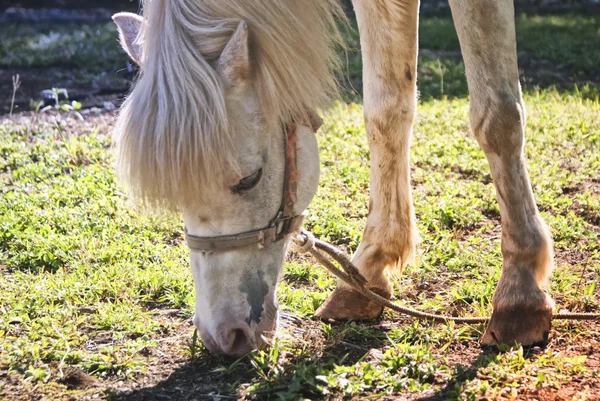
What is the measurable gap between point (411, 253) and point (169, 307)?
999 millimetres

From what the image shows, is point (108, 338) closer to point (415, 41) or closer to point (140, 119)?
point (140, 119)

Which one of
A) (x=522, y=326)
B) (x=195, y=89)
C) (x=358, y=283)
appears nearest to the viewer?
(x=195, y=89)

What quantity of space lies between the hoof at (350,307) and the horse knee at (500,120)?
0.73 m

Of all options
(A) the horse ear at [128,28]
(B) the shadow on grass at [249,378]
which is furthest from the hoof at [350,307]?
(A) the horse ear at [128,28]

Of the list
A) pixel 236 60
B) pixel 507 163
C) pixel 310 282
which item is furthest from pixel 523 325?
pixel 236 60

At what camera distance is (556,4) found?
10914 mm

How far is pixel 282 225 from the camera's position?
247cm

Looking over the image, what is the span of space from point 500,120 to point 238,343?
1.17 metres

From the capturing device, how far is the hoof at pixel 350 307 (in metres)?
2.90

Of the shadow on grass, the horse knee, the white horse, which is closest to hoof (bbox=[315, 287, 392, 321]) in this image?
the white horse

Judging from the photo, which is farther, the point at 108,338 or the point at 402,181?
the point at 402,181

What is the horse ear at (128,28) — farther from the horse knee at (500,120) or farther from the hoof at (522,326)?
the hoof at (522,326)

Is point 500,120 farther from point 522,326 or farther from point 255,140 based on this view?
point 255,140

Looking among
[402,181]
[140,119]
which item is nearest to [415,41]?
[402,181]
